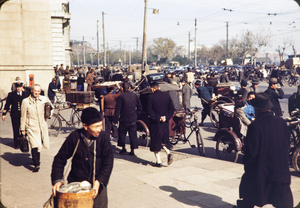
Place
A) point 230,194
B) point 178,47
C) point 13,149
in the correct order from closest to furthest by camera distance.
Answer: point 230,194 → point 13,149 → point 178,47

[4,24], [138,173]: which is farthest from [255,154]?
[4,24]

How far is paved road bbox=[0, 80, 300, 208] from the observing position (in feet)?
19.6

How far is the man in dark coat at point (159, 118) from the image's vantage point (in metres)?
8.24

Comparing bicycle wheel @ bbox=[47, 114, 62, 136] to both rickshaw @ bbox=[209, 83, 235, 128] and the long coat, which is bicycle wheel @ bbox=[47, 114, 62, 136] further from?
rickshaw @ bbox=[209, 83, 235, 128]

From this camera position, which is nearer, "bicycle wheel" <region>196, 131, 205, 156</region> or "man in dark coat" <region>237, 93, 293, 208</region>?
"man in dark coat" <region>237, 93, 293, 208</region>

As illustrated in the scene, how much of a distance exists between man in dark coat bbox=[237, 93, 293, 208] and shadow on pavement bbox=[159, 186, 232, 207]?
142cm

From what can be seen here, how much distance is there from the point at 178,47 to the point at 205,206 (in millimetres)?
114841

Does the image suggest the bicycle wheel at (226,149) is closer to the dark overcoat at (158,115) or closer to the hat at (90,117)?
the dark overcoat at (158,115)

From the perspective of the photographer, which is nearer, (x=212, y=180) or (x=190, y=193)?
(x=190, y=193)

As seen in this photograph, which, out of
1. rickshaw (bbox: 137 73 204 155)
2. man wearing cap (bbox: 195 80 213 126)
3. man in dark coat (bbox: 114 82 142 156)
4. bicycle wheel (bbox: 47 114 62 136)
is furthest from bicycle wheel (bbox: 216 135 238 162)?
bicycle wheel (bbox: 47 114 62 136)

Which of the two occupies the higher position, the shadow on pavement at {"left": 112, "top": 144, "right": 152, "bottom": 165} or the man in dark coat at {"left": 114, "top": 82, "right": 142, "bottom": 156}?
the man in dark coat at {"left": 114, "top": 82, "right": 142, "bottom": 156}

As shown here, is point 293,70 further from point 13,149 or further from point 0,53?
point 13,149

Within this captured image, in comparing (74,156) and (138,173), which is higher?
(74,156)

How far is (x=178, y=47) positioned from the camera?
11862cm
